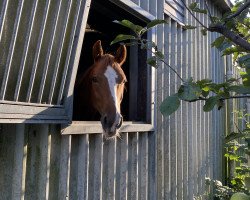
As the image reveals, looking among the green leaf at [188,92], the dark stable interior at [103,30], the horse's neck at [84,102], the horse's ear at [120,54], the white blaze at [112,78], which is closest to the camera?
the green leaf at [188,92]

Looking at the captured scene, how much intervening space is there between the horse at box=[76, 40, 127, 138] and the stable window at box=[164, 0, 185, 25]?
1523 mm

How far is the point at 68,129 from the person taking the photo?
254 centimetres

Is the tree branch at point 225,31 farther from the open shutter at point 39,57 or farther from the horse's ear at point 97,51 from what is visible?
the horse's ear at point 97,51

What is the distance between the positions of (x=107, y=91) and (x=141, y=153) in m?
1.26

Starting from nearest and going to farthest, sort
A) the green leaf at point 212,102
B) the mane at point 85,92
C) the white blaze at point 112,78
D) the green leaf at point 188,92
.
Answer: the green leaf at point 188,92
the green leaf at point 212,102
the white blaze at point 112,78
the mane at point 85,92

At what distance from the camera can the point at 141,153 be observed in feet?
12.3

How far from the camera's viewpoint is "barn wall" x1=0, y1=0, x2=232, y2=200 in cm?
229

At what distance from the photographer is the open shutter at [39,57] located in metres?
1.96

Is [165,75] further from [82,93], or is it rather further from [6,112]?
[6,112]

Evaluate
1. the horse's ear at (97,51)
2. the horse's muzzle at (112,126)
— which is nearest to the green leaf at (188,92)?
the horse's muzzle at (112,126)

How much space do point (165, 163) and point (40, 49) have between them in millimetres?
2548

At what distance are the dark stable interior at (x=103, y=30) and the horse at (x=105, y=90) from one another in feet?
0.90

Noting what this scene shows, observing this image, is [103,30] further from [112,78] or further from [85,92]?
[112,78]

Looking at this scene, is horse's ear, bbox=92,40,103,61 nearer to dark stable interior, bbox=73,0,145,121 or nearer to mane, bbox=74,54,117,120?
mane, bbox=74,54,117,120
